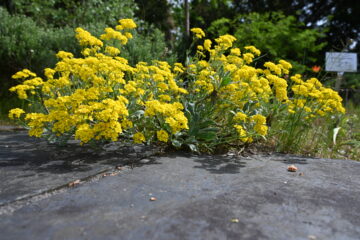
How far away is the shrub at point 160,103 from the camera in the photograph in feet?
6.49

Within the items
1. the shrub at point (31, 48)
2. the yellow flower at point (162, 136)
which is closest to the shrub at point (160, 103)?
the yellow flower at point (162, 136)

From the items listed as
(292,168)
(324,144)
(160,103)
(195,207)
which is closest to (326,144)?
(324,144)

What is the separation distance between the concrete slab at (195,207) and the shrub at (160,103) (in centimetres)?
37

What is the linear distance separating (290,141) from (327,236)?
170cm

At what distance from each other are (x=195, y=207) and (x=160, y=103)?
3.48 feet

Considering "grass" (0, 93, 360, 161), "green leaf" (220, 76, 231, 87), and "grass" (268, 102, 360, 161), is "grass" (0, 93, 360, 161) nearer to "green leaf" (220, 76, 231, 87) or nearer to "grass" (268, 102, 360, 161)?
"grass" (268, 102, 360, 161)

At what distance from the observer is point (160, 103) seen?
2.25 metres

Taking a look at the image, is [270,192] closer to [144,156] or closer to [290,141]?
[144,156]

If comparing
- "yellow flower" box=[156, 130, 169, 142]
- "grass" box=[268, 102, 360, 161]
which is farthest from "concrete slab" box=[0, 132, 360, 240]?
"grass" box=[268, 102, 360, 161]

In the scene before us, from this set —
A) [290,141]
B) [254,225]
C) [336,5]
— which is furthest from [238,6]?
[254,225]

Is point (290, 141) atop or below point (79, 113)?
below

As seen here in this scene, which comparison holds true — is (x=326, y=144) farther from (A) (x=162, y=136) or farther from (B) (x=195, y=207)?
(B) (x=195, y=207)

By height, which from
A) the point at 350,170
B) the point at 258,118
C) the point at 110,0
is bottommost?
the point at 350,170

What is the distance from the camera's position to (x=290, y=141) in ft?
9.09
